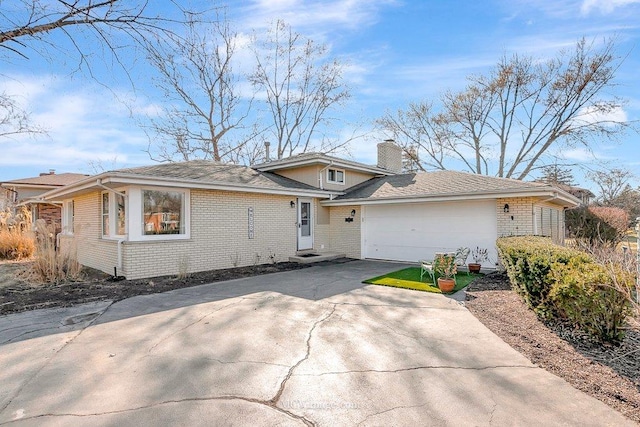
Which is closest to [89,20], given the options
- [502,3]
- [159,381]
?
[159,381]

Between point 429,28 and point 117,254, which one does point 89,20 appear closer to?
point 117,254

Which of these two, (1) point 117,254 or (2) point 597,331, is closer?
(2) point 597,331

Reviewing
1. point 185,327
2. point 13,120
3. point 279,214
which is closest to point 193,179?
point 279,214

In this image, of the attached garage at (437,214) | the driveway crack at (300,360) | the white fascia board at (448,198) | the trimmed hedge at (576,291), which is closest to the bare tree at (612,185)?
Answer: the attached garage at (437,214)

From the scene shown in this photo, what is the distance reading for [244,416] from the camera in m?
2.74

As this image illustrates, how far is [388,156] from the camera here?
58.7ft

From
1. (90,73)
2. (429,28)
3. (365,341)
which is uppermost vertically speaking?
(429,28)

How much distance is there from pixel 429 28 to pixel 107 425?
12.5 m

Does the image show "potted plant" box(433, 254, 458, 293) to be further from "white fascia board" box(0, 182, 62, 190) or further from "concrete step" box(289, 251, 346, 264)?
"white fascia board" box(0, 182, 62, 190)

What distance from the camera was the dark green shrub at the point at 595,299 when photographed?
386 centimetres

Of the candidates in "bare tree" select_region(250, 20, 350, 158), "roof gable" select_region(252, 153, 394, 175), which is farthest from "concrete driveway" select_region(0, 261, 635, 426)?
"bare tree" select_region(250, 20, 350, 158)

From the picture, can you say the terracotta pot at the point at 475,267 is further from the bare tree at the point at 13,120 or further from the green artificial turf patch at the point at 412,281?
the bare tree at the point at 13,120

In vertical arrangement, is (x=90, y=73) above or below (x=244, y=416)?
above

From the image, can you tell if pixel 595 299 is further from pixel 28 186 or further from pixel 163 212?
pixel 28 186
